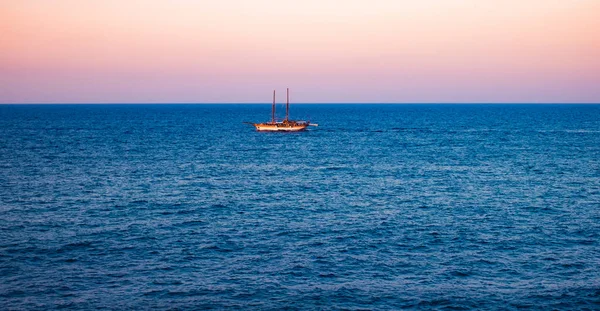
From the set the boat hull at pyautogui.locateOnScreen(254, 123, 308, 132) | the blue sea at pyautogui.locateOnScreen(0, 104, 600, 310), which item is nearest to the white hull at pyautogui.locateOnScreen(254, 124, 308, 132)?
the boat hull at pyautogui.locateOnScreen(254, 123, 308, 132)

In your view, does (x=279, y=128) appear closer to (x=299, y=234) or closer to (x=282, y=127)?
(x=282, y=127)

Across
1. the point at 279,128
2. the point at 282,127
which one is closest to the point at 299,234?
the point at 282,127

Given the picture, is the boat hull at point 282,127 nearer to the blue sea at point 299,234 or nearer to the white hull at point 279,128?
the white hull at point 279,128

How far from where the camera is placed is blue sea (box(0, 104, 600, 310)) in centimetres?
3369

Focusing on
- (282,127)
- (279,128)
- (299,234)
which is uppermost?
(282,127)

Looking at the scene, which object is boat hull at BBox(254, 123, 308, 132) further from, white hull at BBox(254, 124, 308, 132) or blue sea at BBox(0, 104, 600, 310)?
blue sea at BBox(0, 104, 600, 310)

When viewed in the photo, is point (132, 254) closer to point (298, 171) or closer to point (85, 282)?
point (85, 282)

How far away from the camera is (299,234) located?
150 feet

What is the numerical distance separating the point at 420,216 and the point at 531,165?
39.3 m

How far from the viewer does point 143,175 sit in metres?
73.6

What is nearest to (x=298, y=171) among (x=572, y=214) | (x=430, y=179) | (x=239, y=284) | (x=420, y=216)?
(x=430, y=179)

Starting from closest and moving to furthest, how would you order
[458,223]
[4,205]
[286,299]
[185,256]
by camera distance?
1. [286,299]
2. [185,256]
3. [458,223]
4. [4,205]

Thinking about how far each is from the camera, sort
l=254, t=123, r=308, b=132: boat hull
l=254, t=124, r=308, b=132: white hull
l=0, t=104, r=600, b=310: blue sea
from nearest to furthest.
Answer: l=0, t=104, r=600, b=310: blue sea, l=254, t=123, r=308, b=132: boat hull, l=254, t=124, r=308, b=132: white hull

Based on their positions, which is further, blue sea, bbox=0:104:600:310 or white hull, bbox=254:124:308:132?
white hull, bbox=254:124:308:132
